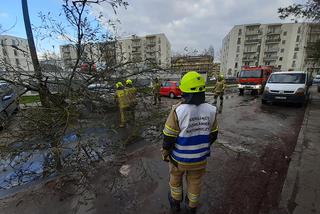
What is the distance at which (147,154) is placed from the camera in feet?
14.1

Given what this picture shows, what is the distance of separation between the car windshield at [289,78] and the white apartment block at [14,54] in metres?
11.0

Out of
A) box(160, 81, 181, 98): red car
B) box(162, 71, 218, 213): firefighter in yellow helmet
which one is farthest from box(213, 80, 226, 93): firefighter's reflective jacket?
box(162, 71, 218, 213): firefighter in yellow helmet

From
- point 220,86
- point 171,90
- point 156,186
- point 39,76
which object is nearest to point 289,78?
point 220,86

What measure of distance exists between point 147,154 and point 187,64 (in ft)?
7.68

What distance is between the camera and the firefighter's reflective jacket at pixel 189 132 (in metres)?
1.91

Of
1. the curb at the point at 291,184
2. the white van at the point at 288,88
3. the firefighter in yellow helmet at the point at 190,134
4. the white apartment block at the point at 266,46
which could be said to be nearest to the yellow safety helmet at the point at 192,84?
the firefighter in yellow helmet at the point at 190,134

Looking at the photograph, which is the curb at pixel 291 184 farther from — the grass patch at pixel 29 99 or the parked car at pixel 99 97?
the grass patch at pixel 29 99

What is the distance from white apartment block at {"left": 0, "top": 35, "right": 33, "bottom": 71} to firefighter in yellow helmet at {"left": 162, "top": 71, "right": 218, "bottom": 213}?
2656mm

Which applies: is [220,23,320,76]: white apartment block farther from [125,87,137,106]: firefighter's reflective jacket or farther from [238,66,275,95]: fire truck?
[125,87,137,106]: firefighter's reflective jacket

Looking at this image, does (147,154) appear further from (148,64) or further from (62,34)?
(62,34)

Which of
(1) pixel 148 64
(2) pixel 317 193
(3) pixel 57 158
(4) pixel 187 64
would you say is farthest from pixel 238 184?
(3) pixel 57 158

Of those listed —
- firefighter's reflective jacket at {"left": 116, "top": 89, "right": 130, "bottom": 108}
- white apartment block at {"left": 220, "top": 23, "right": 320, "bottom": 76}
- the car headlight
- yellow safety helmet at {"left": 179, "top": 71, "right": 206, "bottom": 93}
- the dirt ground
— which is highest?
white apartment block at {"left": 220, "top": 23, "right": 320, "bottom": 76}

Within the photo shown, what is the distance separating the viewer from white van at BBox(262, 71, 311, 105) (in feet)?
28.3

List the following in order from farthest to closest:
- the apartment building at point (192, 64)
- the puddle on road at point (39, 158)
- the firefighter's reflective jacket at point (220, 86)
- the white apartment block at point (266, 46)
A: the white apartment block at point (266, 46)
the firefighter's reflective jacket at point (220, 86)
the apartment building at point (192, 64)
the puddle on road at point (39, 158)
